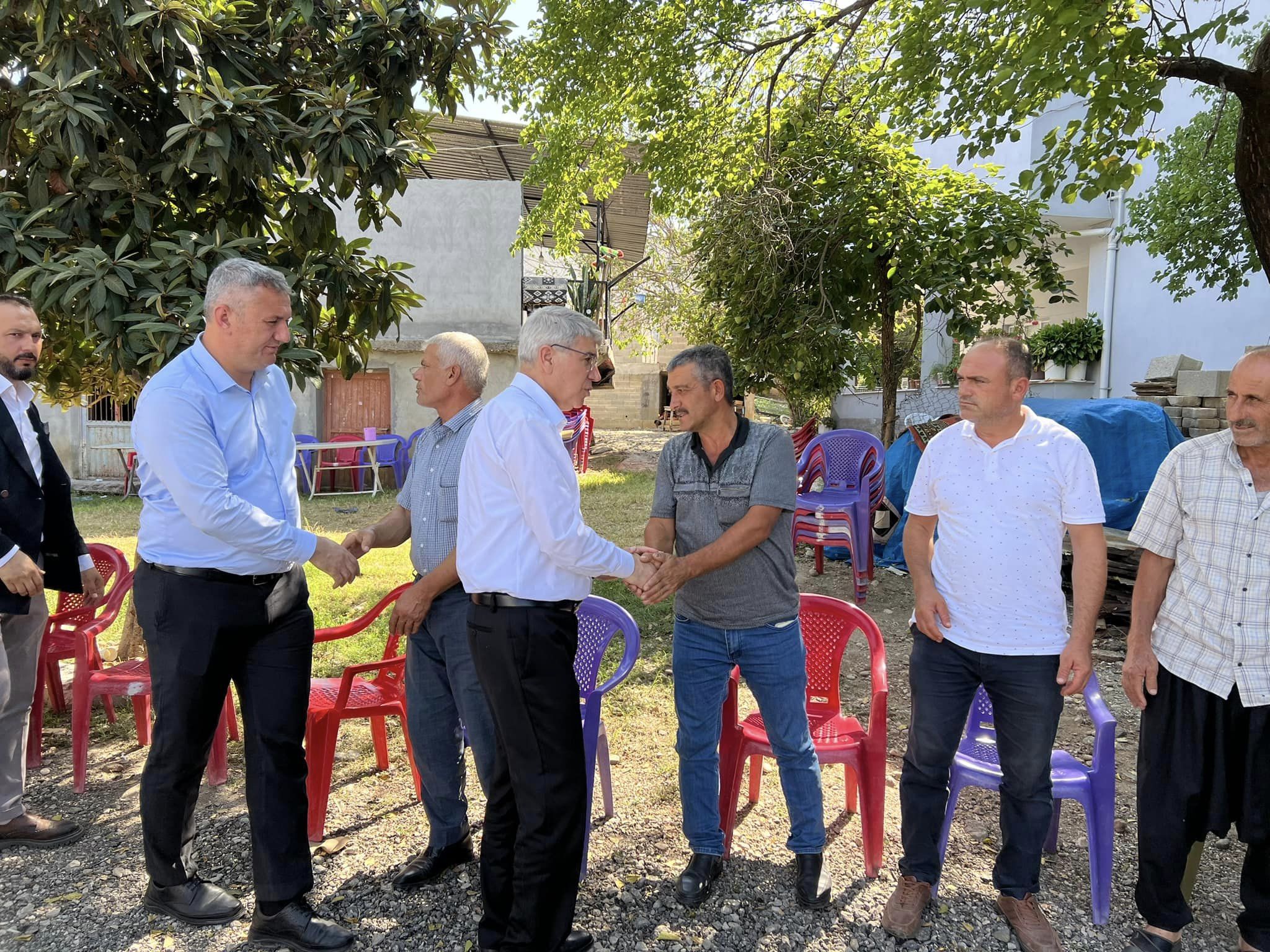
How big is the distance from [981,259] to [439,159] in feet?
38.0

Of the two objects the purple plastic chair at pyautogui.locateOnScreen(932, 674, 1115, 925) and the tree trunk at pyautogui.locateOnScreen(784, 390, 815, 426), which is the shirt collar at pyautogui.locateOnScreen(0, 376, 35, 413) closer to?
the purple plastic chair at pyautogui.locateOnScreen(932, 674, 1115, 925)

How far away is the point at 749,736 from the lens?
10.7ft

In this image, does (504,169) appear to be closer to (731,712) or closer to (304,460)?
(304,460)

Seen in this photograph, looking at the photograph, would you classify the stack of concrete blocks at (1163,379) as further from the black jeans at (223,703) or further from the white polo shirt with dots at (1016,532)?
the black jeans at (223,703)

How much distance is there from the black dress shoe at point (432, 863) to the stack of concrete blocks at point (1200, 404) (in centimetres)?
805

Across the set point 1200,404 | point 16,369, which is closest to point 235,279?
point 16,369

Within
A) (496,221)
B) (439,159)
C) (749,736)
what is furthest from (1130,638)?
(439,159)

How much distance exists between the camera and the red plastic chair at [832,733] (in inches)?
123

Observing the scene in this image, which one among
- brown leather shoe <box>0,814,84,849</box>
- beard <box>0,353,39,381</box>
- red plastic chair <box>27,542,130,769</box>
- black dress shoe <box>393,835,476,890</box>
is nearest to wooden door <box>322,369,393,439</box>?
red plastic chair <box>27,542,130,769</box>

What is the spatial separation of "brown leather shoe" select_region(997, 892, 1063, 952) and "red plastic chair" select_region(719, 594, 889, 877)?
19.0 inches

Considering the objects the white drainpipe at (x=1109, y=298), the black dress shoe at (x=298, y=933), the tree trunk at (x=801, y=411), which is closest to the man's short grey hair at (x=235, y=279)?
the black dress shoe at (x=298, y=933)

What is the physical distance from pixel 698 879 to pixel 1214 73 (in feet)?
18.3

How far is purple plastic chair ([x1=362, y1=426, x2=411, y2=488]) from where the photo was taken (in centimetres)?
1420

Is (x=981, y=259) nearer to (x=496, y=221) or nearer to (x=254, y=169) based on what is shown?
(x=254, y=169)
